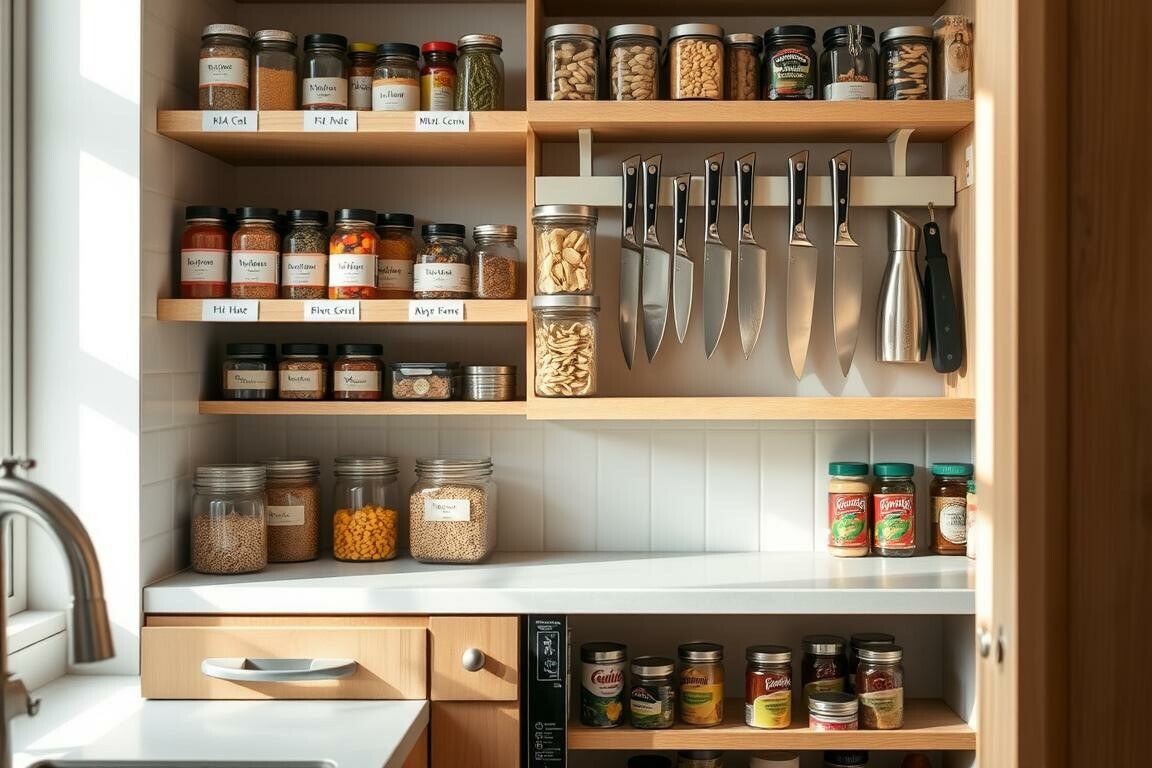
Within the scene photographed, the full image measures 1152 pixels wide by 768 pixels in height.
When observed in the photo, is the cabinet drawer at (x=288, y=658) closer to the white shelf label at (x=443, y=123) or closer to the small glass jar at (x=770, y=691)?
the small glass jar at (x=770, y=691)

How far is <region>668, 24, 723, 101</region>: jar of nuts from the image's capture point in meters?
2.18

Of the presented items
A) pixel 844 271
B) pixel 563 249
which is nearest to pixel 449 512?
pixel 563 249

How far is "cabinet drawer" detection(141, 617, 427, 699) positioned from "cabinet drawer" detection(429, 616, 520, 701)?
29mm

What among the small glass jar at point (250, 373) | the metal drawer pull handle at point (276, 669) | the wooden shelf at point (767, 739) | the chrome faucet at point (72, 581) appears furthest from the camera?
the small glass jar at point (250, 373)

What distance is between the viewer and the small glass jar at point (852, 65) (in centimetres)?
220

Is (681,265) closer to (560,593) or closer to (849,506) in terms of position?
(849,506)

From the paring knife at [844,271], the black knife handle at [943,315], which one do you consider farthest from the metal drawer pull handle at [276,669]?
the black knife handle at [943,315]

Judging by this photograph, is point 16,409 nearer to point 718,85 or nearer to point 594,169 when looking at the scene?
point 594,169

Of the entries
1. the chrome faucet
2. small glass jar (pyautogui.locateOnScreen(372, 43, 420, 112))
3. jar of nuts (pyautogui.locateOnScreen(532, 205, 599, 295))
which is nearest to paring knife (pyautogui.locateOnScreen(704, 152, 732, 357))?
jar of nuts (pyautogui.locateOnScreen(532, 205, 599, 295))

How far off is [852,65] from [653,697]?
121 centimetres

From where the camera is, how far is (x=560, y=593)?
2.02 meters

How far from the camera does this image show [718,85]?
219cm

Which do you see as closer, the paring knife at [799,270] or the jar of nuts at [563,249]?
the jar of nuts at [563,249]

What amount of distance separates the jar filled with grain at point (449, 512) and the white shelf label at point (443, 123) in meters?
0.61
